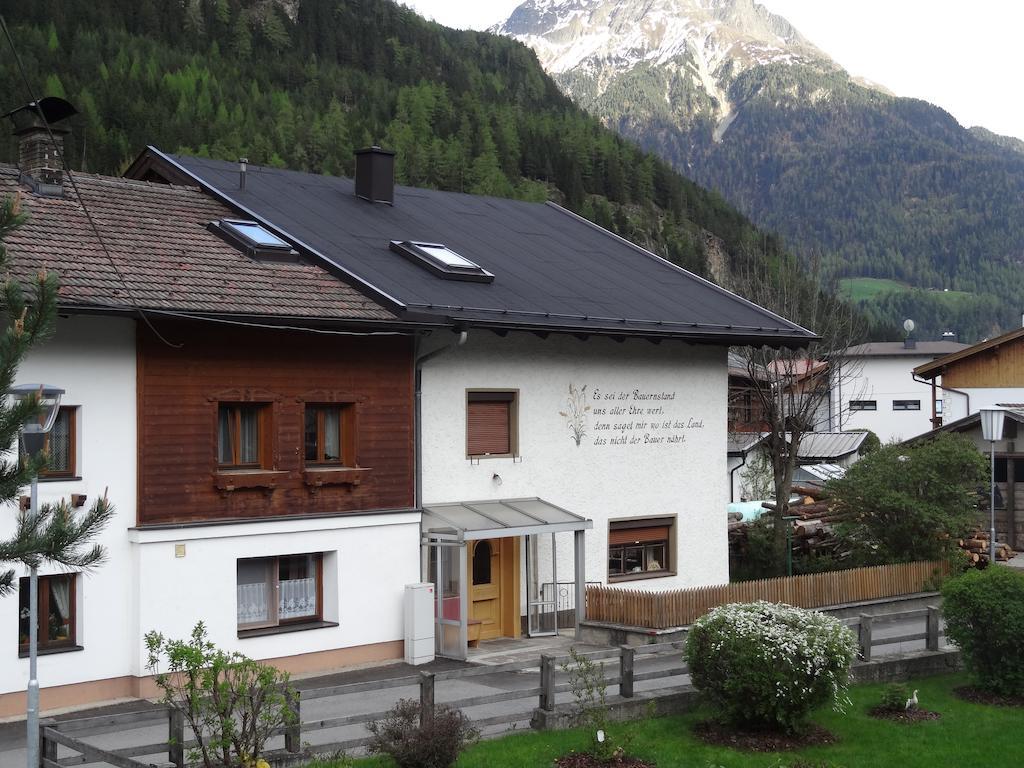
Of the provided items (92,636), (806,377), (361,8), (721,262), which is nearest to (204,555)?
(92,636)

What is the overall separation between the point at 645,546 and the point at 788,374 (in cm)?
870

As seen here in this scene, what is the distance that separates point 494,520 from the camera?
20.0 metres

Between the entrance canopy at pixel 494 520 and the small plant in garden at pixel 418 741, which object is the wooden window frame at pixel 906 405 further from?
the small plant in garden at pixel 418 741

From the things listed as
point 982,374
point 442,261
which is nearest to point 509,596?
point 442,261

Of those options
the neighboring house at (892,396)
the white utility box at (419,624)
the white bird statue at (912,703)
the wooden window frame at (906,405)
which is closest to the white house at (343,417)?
the white utility box at (419,624)

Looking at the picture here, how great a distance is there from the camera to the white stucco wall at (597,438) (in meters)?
20.6

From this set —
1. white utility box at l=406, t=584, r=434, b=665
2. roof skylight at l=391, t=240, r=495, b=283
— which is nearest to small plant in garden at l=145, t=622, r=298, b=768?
white utility box at l=406, t=584, r=434, b=665

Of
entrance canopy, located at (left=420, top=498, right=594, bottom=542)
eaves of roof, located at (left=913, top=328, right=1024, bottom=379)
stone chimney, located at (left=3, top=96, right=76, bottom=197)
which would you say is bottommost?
entrance canopy, located at (left=420, top=498, right=594, bottom=542)

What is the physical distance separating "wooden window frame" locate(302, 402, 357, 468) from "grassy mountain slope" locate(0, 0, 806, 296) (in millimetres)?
62489

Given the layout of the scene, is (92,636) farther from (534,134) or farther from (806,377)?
(534,134)

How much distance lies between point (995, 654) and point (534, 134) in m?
106

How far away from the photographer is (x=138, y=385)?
17.0 m

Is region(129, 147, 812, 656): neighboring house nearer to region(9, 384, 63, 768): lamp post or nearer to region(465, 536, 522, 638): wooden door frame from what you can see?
region(465, 536, 522, 638): wooden door frame

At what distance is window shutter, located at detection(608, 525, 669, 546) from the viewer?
23.0 m
